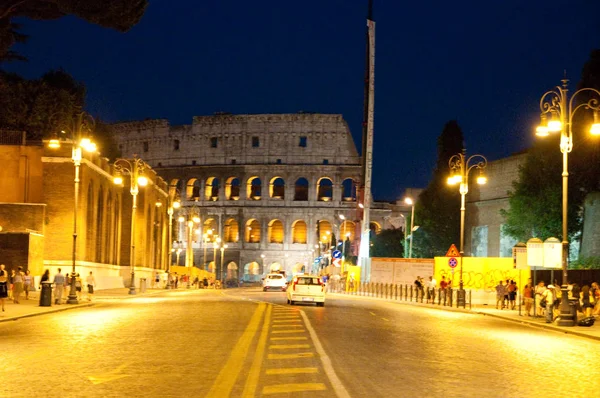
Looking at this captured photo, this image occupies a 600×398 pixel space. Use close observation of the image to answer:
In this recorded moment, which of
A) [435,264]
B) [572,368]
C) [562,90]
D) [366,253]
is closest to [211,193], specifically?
[366,253]

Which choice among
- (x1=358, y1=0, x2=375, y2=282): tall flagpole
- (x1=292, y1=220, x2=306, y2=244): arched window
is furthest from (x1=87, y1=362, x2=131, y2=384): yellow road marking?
(x1=292, y1=220, x2=306, y2=244): arched window

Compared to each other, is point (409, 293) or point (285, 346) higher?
point (285, 346)

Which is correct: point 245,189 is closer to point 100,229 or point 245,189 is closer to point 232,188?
point 232,188

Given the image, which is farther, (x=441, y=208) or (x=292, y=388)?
(x=441, y=208)

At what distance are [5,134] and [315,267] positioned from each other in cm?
8433

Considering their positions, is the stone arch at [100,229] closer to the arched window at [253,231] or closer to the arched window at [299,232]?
the arched window at [253,231]

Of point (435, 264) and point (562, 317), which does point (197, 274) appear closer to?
point (435, 264)

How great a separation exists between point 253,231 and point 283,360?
130213mm

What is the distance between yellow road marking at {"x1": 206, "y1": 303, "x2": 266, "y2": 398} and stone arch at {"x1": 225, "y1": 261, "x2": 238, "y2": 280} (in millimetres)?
122497

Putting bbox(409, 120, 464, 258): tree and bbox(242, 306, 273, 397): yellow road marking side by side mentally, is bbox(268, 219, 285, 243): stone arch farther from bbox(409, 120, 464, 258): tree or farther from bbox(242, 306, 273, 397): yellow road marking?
bbox(242, 306, 273, 397): yellow road marking

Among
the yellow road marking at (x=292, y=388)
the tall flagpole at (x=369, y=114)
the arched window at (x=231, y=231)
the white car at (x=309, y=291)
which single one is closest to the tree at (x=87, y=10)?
the white car at (x=309, y=291)

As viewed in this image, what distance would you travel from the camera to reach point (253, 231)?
14462 centimetres

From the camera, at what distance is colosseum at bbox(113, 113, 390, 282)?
138500 mm

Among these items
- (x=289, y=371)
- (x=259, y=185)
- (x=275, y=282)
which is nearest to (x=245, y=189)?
(x=259, y=185)
